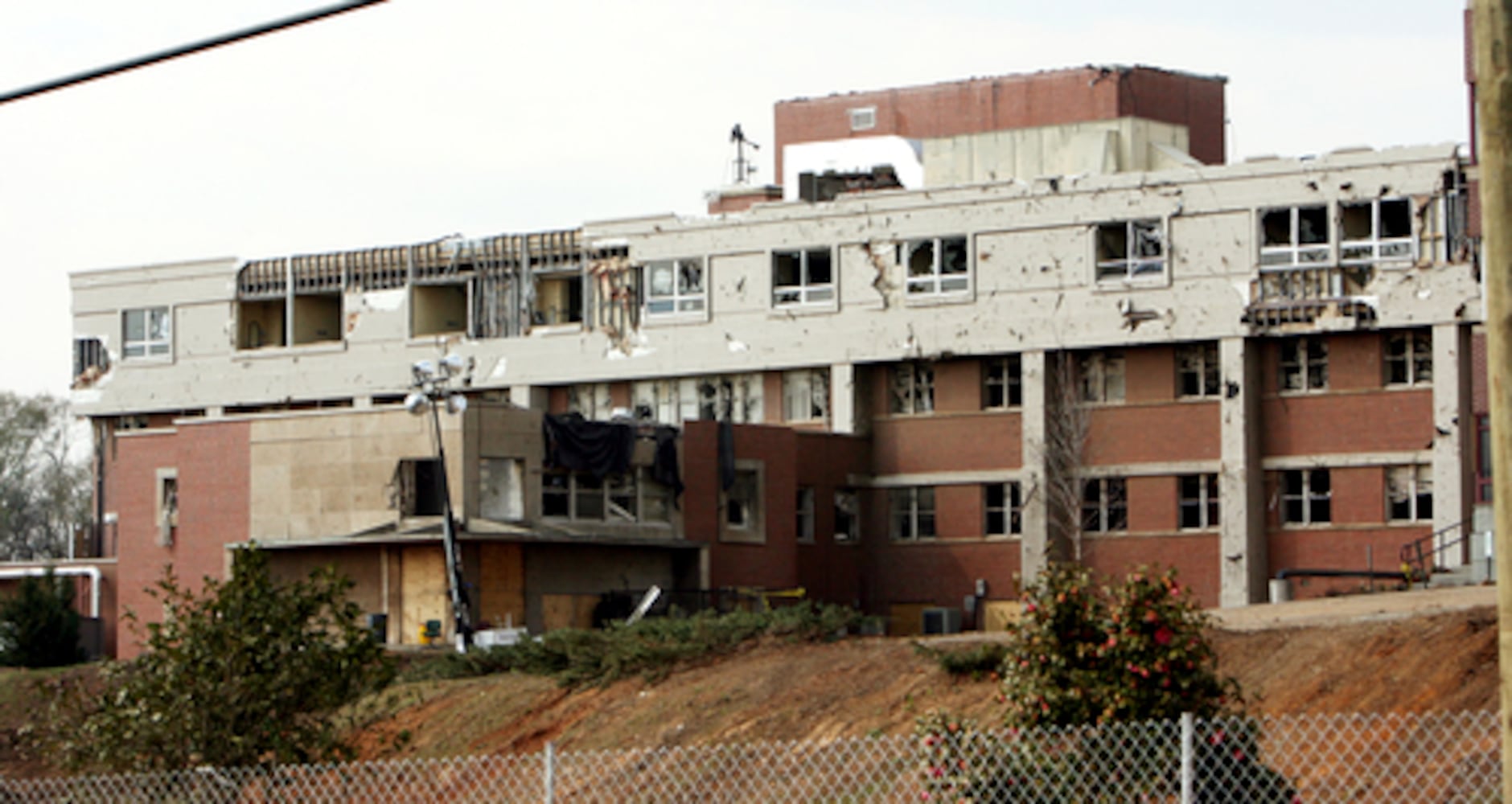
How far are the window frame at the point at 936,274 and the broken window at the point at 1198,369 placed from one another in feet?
19.5

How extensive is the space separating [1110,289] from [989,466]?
5.93 meters

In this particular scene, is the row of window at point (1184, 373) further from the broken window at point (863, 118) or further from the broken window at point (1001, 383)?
the broken window at point (863, 118)

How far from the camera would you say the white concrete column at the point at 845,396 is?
60656 millimetres

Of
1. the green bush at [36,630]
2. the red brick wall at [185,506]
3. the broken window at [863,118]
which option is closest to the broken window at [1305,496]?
the broken window at [863,118]

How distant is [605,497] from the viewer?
5203 cm

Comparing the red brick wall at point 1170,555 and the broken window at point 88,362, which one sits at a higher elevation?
the broken window at point 88,362

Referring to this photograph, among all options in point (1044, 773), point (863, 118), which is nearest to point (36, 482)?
point (863, 118)

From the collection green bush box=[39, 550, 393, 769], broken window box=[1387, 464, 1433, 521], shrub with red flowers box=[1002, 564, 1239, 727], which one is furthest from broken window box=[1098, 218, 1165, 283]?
shrub with red flowers box=[1002, 564, 1239, 727]

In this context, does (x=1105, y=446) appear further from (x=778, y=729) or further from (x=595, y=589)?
(x=778, y=729)

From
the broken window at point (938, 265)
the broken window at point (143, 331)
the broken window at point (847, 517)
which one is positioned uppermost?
the broken window at point (938, 265)

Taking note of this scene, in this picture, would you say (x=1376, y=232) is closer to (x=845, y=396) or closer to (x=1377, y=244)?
(x=1377, y=244)

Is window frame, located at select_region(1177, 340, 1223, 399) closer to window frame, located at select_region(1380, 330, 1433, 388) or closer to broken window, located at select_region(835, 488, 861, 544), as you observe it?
window frame, located at select_region(1380, 330, 1433, 388)

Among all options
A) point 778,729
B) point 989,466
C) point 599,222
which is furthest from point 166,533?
point 778,729

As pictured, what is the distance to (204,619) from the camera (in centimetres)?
1694
